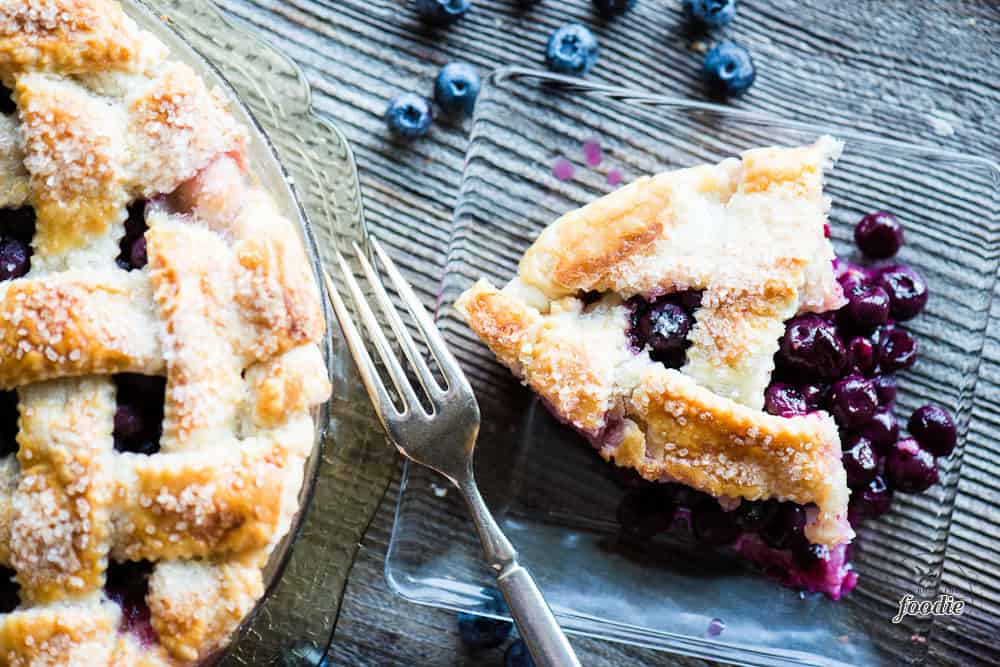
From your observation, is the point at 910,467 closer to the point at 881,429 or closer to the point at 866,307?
the point at 881,429

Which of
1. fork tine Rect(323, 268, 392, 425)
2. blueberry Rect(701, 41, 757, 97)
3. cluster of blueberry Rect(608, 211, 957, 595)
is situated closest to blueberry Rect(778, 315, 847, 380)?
cluster of blueberry Rect(608, 211, 957, 595)

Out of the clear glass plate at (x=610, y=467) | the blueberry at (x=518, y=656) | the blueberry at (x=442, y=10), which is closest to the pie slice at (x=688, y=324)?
the clear glass plate at (x=610, y=467)

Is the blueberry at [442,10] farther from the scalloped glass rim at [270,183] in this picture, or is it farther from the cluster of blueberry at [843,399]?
the cluster of blueberry at [843,399]

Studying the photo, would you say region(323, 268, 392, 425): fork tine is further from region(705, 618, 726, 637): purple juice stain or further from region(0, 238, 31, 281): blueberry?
region(705, 618, 726, 637): purple juice stain

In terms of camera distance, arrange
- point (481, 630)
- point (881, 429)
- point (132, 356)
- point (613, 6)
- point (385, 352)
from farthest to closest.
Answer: point (613, 6)
point (481, 630)
point (881, 429)
point (385, 352)
point (132, 356)

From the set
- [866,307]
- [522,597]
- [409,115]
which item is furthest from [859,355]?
[409,115]

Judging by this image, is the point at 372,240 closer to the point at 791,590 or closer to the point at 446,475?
the point at 446,475

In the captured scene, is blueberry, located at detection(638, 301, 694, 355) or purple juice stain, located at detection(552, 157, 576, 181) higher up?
purple juice stain, located at detection(552, 157, 576, 181)
